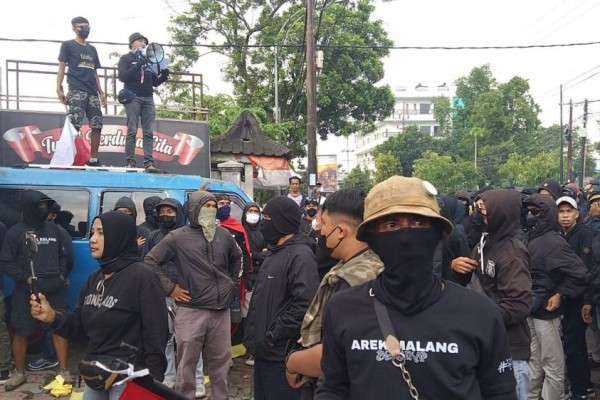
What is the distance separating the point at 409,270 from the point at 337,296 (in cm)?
28

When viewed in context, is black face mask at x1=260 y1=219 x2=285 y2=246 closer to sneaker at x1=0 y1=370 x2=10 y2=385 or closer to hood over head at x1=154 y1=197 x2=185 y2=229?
hood over head at x1=154 y1=197 x2=185 y2=229

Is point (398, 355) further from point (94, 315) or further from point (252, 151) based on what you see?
point (252, 151)

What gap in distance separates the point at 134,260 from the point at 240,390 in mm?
2814

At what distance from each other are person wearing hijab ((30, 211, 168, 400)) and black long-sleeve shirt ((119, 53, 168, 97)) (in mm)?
5203

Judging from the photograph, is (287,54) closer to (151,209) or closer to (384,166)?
(151,209)

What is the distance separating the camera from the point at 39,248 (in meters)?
5.51

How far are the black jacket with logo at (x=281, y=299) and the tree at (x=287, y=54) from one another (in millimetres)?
19936

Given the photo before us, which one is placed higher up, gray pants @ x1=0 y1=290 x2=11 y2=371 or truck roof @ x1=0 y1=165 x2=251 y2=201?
truck roof @ x1=0 y1=165 x2=251 y2=201

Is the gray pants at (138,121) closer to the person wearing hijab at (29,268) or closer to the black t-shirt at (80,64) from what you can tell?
the black t-shirt at (80,64)

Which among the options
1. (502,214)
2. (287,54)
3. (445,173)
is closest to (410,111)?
(445,173)

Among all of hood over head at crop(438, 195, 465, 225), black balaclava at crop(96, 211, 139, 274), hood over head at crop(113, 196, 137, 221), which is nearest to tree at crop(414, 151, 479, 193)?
hood over head at crop(438, 195, 465, 225)

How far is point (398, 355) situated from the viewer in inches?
62.1

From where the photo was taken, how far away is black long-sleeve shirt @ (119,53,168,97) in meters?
7.92

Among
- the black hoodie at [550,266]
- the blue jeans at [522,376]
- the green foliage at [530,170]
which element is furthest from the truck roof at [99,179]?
the green foliage at [530,170]
